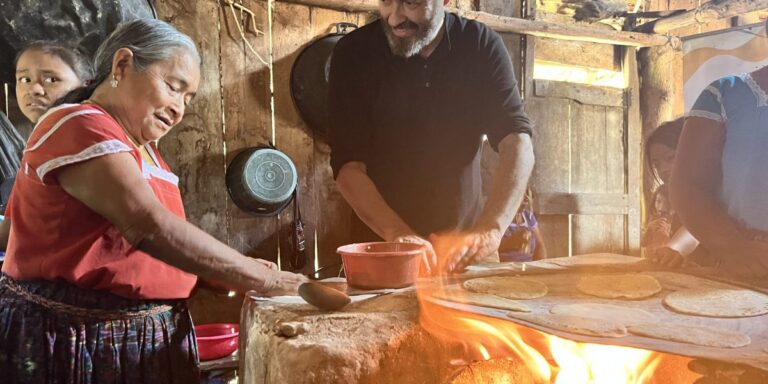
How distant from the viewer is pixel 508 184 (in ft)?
7.82

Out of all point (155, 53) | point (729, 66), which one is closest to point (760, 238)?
point (155, 53)

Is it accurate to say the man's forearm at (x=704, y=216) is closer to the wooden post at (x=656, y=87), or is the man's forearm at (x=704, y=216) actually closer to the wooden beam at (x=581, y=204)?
the wooden beam at (x=581, y=204)

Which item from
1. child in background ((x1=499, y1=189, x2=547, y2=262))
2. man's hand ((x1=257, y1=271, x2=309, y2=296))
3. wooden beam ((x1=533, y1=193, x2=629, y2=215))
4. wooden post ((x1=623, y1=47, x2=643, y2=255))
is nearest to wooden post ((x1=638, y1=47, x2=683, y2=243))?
wooden post ((x1=623, y1=47, x2=643, y2=255))

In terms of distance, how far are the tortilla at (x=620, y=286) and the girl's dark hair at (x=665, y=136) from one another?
373 cm

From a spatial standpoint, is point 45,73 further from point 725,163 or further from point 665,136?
point 665,136

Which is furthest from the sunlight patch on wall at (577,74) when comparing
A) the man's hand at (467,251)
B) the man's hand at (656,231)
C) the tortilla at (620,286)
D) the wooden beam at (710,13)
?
the tortilla at (620,286)

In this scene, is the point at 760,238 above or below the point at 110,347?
above

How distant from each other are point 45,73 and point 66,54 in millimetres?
153

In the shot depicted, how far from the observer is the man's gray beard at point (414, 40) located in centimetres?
256

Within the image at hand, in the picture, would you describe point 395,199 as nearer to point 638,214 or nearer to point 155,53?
point 155,53

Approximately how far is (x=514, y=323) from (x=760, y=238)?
1.68 meters

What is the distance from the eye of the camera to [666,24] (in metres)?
5.06

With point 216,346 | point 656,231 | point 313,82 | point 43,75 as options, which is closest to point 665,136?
point 656,231

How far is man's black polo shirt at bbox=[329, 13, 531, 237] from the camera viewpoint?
2.68 meters
